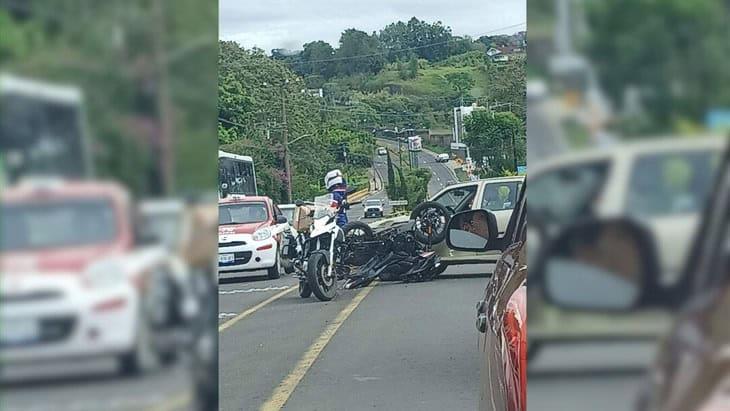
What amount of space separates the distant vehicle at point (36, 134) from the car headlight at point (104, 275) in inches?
3.3

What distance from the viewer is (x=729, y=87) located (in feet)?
2.70

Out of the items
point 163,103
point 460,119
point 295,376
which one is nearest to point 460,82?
point 460,119

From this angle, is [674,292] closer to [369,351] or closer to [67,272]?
[67,272]

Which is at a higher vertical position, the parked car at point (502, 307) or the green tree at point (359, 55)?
the green tree at point (359, 55)

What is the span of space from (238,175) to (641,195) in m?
1.66

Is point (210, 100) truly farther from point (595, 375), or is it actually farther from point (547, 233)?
point (595, 375)

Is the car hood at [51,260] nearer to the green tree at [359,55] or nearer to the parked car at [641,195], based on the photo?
the parked car at [641,195]

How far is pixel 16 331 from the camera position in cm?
87

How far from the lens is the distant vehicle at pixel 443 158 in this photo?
2.78 meters

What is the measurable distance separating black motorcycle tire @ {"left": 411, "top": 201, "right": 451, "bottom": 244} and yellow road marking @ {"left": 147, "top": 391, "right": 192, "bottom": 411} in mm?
2020

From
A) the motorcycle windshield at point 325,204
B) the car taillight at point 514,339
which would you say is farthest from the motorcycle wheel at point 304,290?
the car taillight at point 514,339

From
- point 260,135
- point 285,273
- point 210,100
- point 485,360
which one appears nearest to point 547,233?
point 210,100

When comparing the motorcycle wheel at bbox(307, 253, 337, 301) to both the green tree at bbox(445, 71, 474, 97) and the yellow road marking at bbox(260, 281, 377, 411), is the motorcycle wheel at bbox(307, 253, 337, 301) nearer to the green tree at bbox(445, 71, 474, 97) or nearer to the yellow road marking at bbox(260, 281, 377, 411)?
the yellow road marking at bbox(260, 281, 377, 411)

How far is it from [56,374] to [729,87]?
0.65 metres
